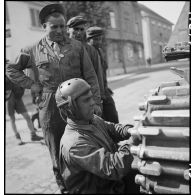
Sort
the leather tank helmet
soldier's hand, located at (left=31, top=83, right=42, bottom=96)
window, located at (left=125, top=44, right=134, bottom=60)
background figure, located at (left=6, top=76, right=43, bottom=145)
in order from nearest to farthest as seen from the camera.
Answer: the leather tank helmet
soldier's hand, located at (left=31, top=83, right=42, bottom=96)
background figure, located at (left=6, top=76, right=43, bottom=145)
window, located at (left=125, top=44, right=134, bottom=60)

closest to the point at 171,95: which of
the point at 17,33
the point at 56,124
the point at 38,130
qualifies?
the point at 56,124

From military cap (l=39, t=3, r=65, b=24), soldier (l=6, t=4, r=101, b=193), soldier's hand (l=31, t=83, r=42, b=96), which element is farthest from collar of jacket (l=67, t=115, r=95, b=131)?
military cap (l=39, t=3, r=65, b=24)

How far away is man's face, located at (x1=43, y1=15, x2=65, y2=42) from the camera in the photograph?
113 inches

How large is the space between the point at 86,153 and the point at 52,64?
1.40 m

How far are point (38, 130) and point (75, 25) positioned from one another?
3509mm

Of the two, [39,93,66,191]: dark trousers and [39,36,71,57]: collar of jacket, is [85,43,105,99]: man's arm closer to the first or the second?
[39,36,71,57]: collar of jacket

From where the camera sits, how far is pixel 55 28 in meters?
2.90

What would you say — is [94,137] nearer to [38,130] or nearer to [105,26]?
[38,130]

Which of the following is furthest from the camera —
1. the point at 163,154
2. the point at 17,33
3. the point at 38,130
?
the point at 17,33

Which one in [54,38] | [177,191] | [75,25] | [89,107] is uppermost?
[75,25]

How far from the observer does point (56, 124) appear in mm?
2959

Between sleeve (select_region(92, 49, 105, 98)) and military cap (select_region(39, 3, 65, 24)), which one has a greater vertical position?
military cap (select_region(39, 3, 65, 24))

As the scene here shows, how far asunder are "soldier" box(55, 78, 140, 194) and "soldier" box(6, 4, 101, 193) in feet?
2.90

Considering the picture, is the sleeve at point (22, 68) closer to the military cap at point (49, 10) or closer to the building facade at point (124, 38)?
the military cap at point (49, 10)
